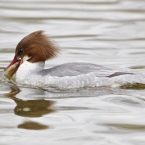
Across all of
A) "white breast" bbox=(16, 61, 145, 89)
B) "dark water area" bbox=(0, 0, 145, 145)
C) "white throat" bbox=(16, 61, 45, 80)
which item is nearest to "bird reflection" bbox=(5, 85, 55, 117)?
"dark water area" bbox=(0, 0, 145, 145)

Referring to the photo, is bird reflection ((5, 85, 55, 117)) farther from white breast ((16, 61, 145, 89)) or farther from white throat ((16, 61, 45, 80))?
white throat ((16, 61, 45, 80))

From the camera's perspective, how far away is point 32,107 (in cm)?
899

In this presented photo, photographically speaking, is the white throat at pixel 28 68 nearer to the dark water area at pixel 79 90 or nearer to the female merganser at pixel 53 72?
the female merganser at pixel 53 72

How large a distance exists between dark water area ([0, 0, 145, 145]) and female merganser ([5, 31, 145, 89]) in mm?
149

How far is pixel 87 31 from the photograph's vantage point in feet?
45.9

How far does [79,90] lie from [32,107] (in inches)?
43.6

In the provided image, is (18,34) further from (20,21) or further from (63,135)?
(63,135)

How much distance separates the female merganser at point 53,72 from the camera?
9.93m

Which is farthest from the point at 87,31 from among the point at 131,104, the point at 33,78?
the point at 131,104

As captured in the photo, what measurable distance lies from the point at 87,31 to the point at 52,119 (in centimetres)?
578

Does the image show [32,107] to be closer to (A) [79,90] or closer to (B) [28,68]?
(A) [79,90]

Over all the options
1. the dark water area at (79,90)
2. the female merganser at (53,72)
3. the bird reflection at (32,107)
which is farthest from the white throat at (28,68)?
the bird reflection at (32,107)

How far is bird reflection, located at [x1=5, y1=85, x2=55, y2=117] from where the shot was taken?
28.6ft

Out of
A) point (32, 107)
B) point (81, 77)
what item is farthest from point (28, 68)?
point (32, 107)
